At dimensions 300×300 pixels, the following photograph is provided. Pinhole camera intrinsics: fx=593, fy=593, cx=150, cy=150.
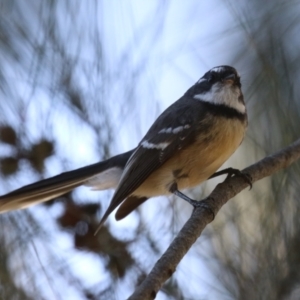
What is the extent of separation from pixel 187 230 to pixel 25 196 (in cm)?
60

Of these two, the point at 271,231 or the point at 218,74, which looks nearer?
the point at 271,231

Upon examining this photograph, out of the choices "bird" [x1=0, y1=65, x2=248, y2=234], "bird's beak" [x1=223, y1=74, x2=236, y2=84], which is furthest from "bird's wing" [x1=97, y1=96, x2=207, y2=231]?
"bird's beak" [x1=223, y1=74, x2=236, y2=84]

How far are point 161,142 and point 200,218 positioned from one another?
575mm

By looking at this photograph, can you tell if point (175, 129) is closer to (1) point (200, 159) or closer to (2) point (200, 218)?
(1) point (200, 159)

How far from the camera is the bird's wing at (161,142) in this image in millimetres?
2006

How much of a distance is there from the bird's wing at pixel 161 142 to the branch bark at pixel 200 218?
0.94 ft

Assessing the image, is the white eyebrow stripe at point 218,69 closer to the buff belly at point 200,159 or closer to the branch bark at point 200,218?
the buff belly at point 200,159

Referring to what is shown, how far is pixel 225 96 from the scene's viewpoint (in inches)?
81.6

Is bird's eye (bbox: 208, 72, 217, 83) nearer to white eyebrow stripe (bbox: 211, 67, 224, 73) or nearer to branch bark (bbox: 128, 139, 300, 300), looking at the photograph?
white eyebrow stripe (bbox: 211, 67, 224, 73)

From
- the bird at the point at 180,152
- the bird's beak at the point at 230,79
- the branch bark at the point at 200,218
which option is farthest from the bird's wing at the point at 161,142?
the branch bark at the point at 200,218

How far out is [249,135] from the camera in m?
2.00

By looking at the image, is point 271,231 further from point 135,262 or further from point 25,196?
point 25,196

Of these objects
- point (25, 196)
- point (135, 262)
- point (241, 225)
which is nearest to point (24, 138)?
point (25, 196)

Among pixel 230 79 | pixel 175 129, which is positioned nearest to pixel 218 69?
pixel 230 79
